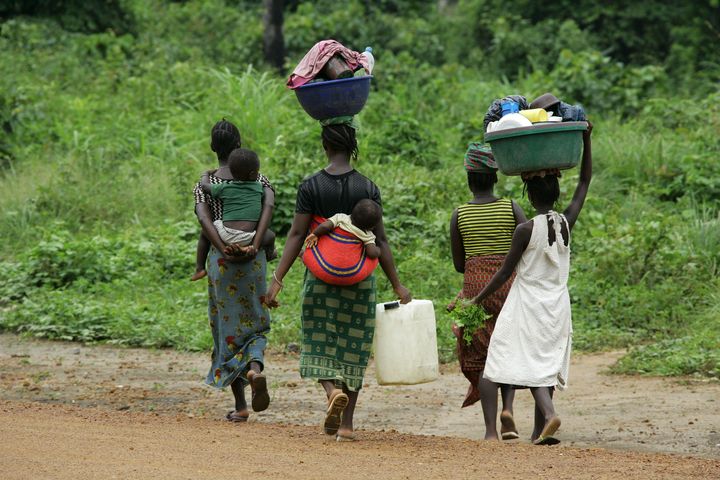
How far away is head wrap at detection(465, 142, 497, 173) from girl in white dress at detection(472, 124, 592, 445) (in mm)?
379

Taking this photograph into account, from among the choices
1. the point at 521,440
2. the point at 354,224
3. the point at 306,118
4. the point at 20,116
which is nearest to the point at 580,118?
the point at 354,224

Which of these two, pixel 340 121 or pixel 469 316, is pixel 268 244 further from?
pixel 469 316

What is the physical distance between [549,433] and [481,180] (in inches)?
56.4

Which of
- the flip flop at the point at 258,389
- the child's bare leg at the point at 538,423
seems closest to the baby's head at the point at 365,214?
the flip flop at the point at 258,389

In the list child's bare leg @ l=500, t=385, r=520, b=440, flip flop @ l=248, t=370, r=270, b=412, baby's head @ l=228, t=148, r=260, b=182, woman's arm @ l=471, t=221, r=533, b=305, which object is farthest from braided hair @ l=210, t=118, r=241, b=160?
child's bare leg @ l=500, t=385, r=520, b=440

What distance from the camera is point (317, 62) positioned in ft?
17.9

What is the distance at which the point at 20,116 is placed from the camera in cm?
1381

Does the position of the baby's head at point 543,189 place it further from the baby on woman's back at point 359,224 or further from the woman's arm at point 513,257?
the baby on woman's back at point 359,224

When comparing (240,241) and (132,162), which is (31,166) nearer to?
(132,162)

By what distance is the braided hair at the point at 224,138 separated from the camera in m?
6.16

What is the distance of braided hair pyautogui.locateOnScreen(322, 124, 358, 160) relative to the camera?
5.56 metres

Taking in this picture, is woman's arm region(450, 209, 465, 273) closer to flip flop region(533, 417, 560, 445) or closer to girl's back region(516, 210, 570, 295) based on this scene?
girl's back region(516, 210, 570, 295)

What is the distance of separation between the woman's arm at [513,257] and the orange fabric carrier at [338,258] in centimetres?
63

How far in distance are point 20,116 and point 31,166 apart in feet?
4.12
